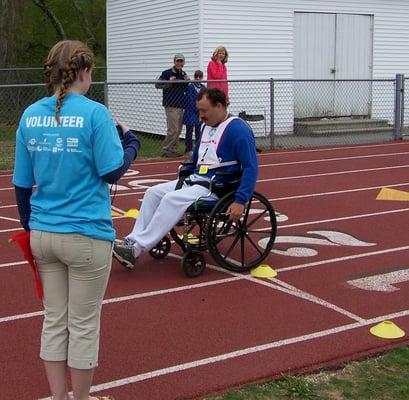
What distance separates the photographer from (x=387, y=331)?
4.46 meters

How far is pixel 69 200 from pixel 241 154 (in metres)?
2.75

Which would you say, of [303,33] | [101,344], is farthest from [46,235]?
[303,33]

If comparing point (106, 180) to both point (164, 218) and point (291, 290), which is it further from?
point (291, 290)

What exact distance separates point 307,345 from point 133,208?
4830mm

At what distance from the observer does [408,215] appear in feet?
26.9

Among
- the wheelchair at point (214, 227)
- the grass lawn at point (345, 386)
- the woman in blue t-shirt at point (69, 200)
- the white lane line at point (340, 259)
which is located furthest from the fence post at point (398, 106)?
the woman in blue t-shirt at point (69, 200)

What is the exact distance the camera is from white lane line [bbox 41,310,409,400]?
3795 mm

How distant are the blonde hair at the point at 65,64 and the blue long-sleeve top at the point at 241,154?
2634 millimetres

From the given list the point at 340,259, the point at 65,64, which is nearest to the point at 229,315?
the point at 340,259

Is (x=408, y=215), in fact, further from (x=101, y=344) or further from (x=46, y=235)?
(x=46, y=235)

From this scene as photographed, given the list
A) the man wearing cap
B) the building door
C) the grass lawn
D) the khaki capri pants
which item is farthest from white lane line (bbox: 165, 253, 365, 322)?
the building door

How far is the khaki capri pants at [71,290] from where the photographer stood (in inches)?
120

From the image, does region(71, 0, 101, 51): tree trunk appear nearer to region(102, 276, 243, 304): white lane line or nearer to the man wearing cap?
the man wearing cap

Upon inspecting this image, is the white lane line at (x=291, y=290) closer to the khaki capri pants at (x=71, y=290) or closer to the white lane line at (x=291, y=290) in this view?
the white lane line at (x=291, y=290)
